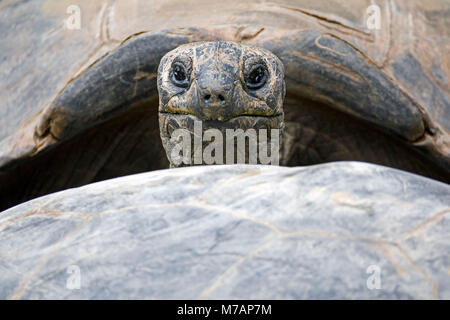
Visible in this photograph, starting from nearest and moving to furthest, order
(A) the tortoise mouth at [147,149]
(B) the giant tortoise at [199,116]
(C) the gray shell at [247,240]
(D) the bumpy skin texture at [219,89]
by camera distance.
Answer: (C) the gray shell at [247,240]
(B) the giant tortoise at [199,116]
(D) the bumpy skin texture at [219,89]
(A) the tortoise mouth at [147,149]

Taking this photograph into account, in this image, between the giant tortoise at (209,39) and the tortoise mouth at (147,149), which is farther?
the tortoise mouth at (147,149)

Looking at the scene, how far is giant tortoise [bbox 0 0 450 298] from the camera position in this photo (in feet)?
3.92

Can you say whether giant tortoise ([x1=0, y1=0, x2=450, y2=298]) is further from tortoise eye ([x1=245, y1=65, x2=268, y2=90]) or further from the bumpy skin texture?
tortoise eye ([x1=245, y1=65, x2=268, y2=90])

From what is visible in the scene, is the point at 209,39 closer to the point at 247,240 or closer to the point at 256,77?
the point at 256,77

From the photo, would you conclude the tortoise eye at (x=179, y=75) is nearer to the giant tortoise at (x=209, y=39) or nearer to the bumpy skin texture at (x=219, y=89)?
the bumpy skin texture at (x=219, y=89)

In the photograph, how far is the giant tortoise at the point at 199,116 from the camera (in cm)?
119

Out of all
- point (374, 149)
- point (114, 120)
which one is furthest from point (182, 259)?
point (374, 149)

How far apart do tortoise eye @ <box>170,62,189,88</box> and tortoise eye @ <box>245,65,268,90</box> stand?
0.25 m

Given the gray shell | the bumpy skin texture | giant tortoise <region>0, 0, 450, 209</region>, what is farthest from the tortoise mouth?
the gray shell

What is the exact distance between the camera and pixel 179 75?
2449 millimetres

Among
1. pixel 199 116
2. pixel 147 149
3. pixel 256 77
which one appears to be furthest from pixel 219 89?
pixel 147 149

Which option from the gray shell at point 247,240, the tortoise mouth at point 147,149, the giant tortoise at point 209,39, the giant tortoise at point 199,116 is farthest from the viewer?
the tortoise mouth at point 147,149

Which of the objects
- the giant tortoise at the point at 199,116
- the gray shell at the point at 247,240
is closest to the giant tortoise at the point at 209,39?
the giant tortoise at the point at 199,116

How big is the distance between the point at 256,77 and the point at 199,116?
32cm
